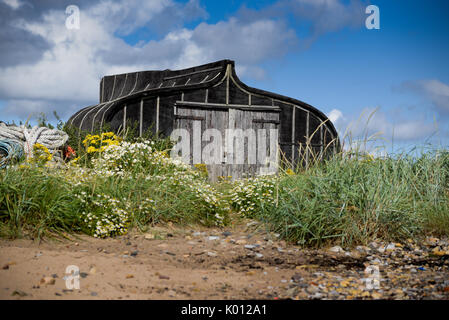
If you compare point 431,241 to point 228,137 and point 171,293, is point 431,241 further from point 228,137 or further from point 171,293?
point 228,137

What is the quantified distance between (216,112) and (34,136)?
16.4 feet

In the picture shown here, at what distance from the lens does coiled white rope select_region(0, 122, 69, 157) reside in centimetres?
791

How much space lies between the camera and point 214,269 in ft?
13.1

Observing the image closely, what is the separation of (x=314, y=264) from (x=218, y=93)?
7.85 metres

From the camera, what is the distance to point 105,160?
648 centimetres

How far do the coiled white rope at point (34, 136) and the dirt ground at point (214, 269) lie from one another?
4.01m

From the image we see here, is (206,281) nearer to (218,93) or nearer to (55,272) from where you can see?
(55,272)

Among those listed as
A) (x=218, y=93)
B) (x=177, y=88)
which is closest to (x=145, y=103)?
(x=177, y=88)

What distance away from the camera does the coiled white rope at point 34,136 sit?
25.9 ft
